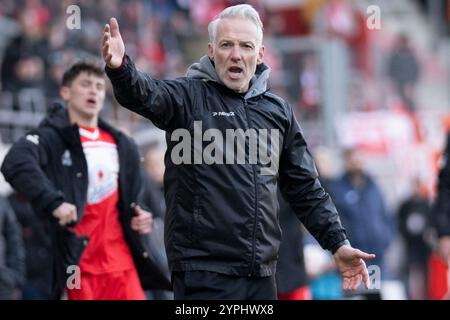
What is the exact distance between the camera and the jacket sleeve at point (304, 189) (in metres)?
7.11

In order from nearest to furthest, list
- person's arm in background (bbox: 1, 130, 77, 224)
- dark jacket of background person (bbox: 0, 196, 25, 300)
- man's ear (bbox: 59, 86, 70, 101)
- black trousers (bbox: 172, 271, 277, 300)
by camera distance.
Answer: black trousers (bbox: 172, 271, 277, 300), person's arm in background (bbox: 1, 130, 77, 224), man's ear (bbox: 59, 86, 70, 101), dark jacket of background person (bbox: 0, 196, 25, 300)

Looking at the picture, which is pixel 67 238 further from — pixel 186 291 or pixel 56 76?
pixel 56 76

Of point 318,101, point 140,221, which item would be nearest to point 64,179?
point 140,221

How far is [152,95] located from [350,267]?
1473 millimetres

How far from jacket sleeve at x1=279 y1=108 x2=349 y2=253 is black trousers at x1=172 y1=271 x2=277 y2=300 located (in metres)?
0.54

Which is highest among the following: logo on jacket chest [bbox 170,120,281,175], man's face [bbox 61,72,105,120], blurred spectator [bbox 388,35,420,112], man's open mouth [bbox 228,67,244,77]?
blurred spectator [bbox 388,35,420,112]

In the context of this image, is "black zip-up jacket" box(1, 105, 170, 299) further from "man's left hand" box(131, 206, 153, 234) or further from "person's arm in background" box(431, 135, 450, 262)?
"person's arm in background" box(431, 135, 450, 262)

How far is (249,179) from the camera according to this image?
6.76 m

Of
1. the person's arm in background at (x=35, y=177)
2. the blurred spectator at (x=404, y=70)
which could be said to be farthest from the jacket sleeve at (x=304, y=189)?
the blurred spectator at (x=404, y=70)

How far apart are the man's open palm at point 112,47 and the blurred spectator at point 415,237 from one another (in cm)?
1107

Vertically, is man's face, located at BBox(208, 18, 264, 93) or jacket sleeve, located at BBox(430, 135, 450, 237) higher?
man's face, located at BBox(208, 18, 264, 93)

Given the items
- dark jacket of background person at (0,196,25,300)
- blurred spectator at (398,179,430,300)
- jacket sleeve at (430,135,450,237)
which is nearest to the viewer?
jacket sleeve at (430,135,450,237)

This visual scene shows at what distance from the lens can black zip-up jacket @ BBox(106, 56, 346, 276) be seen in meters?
6.69

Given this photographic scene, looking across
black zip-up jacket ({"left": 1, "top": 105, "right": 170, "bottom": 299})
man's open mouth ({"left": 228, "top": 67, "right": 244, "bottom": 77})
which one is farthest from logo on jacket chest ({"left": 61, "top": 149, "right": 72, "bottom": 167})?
man's open mouth ({"left": 228, "top": 67, "right": 244, "bottom": 77})
